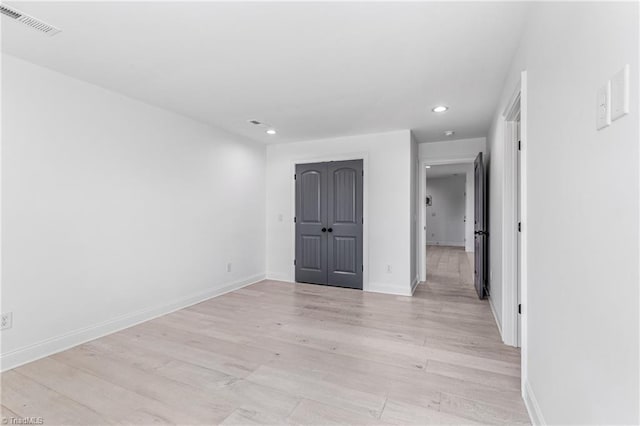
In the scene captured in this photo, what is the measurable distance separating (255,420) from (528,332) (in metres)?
1.73

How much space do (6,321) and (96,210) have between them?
3.51 ft

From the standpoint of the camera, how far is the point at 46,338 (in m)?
2.55

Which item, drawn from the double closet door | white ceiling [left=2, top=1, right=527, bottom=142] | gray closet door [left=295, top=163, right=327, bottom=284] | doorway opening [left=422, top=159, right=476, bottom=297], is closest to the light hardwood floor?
the double closet door

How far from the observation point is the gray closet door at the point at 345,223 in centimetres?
473

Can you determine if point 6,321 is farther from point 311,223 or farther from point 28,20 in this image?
point 311,223

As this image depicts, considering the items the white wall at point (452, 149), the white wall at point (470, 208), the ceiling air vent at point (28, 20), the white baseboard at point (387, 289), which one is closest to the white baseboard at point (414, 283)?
the white baseboard at point (387, 289)

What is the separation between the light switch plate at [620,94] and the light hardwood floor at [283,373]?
1708 mm

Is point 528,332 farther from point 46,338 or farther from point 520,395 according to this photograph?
point 46,338

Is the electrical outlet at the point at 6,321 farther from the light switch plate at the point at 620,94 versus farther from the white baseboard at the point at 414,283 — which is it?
the white baseboard at the point at 414,283

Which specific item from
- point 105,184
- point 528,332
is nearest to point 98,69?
point 105,184

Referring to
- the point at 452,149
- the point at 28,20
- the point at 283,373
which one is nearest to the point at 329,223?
the point at 452,149

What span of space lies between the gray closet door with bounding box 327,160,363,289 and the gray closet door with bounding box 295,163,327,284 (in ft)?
0.36

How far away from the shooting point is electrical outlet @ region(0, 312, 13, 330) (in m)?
2.30

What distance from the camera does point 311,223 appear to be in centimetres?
508
